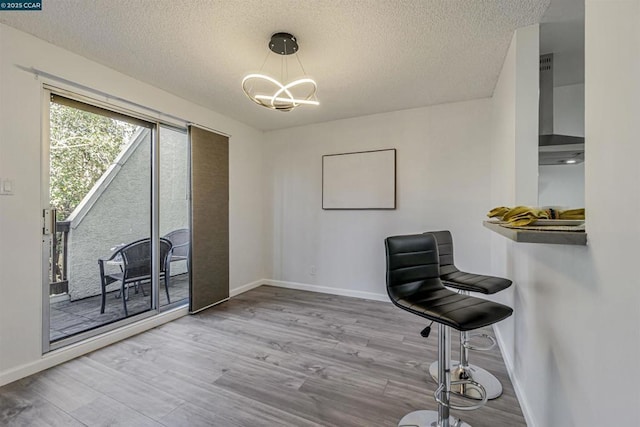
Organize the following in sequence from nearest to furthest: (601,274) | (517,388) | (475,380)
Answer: (601,274) → (517,388) → (475,380)

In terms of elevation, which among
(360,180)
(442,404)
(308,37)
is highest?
(308,37)

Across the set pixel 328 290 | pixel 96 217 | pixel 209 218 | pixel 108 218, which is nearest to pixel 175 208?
pixel 209 218

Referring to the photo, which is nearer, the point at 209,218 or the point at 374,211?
the point at 209,218

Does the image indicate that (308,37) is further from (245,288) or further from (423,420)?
(245,288)

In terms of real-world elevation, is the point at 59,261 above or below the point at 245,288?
above

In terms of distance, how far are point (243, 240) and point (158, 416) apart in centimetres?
270

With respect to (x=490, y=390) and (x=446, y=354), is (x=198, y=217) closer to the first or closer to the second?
(x=446, y=354)

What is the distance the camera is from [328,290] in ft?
13.5

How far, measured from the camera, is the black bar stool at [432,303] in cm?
129

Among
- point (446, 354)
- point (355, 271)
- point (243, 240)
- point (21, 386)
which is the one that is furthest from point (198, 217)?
point (446, 354)

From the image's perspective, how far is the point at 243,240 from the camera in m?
4.23

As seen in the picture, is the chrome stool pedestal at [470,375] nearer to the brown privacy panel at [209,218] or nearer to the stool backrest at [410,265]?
the stool backrest at [410,265]

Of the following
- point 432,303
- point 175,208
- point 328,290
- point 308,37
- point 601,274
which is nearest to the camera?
point 601,274

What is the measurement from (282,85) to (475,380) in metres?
2.81
